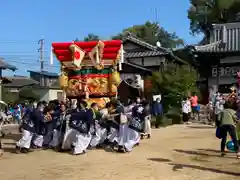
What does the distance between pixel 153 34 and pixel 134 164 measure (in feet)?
148

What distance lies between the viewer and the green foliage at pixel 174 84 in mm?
23766

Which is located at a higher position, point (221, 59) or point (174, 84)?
point (221, 59)

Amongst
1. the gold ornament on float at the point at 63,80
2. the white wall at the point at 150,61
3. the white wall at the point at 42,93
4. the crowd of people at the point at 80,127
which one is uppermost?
the white wall at the point at 150,61

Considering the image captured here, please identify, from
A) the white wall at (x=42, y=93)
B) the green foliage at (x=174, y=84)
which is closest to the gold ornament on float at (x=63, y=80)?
A: the green foliage at (x=174, y=84)

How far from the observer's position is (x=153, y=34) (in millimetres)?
53875

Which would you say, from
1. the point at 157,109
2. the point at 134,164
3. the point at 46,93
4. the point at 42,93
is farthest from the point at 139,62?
the point at 134,164

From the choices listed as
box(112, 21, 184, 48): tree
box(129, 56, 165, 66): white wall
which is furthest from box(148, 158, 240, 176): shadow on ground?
box(112, 21, 184, 48): tree

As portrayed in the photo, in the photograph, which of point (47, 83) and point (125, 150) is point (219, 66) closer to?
point (125, 150)

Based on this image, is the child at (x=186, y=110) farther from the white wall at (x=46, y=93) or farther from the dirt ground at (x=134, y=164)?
the white wall at (x=46, y=93)

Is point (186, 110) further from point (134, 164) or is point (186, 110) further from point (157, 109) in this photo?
point (134, 164)

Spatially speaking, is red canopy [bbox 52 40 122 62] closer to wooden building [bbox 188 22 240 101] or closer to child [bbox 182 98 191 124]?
child [bbox 182 98 191 124]

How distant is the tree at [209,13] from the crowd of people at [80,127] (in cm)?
2747

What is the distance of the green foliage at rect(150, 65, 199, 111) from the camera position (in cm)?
2377

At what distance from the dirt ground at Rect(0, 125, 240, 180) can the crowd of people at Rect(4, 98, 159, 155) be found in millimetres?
419
